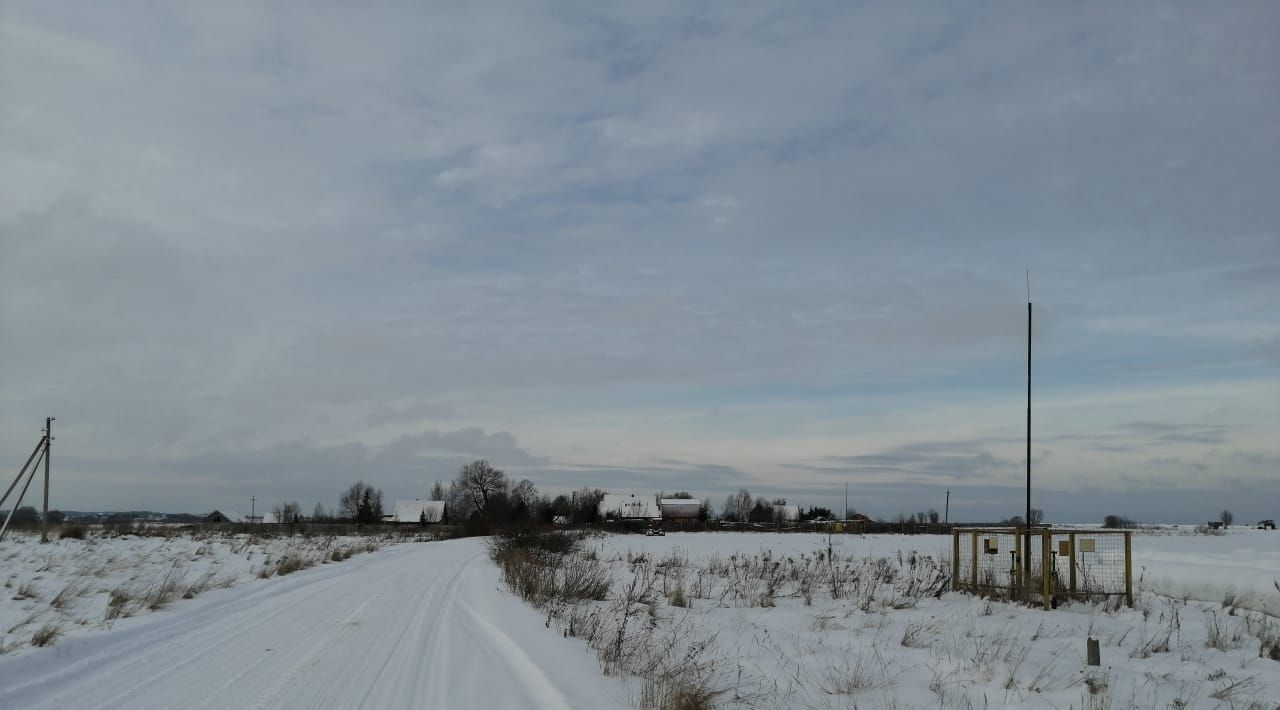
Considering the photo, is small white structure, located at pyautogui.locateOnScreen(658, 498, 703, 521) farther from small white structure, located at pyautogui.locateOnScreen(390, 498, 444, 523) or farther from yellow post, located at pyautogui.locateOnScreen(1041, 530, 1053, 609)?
yellow post, located at pyautogui.locateOnScreen(1041, 530, 1053, 609)

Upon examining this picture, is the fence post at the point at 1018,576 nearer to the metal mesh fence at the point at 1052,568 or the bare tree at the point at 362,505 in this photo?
the metal mesh fence at the point at 1052,568

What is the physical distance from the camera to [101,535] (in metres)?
33.4

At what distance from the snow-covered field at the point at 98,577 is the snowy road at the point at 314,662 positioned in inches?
21.7

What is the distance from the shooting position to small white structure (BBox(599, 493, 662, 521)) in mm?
126188

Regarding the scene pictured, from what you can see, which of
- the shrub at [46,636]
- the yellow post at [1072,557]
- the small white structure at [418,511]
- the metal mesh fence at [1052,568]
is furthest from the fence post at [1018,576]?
the small white structure at [418,511]

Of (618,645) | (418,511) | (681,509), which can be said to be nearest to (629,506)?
(681,509)

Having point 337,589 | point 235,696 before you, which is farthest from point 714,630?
point 337,589

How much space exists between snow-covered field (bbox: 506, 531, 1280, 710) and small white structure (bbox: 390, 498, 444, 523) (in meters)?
121

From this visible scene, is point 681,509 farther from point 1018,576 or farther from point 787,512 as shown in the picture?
point 1018,576

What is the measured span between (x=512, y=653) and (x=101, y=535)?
32475 mm

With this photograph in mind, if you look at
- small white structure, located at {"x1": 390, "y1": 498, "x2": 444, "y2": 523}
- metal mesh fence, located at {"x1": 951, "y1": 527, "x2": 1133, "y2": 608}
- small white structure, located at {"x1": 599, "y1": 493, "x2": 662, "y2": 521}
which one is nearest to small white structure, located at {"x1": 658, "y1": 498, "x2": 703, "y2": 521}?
small white structure, located at {"x1": 599, "y1": 493, "x2": 662, "y2": 521}

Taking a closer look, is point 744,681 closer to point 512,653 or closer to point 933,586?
point 512,653

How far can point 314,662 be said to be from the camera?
833cm

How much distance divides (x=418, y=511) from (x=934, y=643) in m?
131
